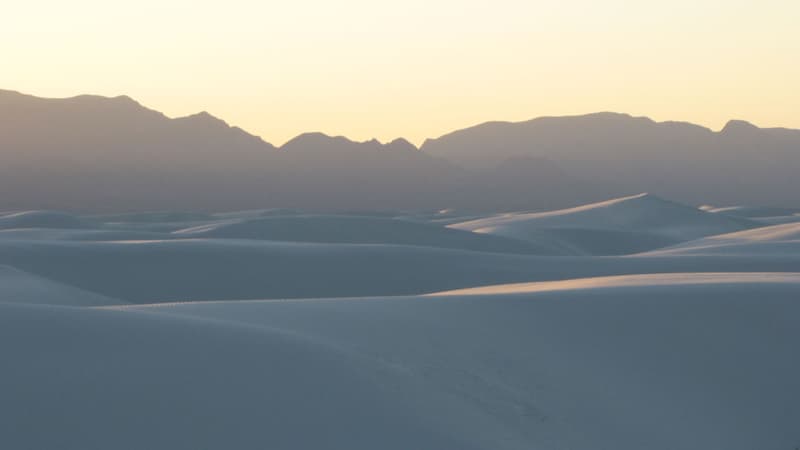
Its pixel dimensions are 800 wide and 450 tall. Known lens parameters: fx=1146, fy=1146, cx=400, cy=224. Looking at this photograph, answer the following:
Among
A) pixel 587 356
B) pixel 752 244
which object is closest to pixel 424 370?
pixel 587 356

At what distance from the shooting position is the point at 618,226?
2766 inches

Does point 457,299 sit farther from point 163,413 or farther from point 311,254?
point 311,254

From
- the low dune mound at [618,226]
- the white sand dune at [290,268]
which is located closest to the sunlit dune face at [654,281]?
the white sand dune at [290,268]

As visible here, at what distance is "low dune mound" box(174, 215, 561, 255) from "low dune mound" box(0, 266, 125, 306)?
22.5 metres

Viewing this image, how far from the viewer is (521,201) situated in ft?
629

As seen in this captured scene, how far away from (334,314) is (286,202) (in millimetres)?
167167

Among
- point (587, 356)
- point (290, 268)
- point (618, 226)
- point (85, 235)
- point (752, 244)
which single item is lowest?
point (618, 226)

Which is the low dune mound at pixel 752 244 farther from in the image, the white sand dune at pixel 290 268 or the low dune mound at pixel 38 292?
the low dune mound at pixel 38 292

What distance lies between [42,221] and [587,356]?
174 ft

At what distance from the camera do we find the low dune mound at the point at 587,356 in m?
9.23

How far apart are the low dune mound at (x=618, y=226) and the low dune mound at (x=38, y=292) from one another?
31.5m

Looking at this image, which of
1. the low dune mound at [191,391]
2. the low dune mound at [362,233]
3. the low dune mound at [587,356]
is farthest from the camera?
the low dune mound at [362,233]

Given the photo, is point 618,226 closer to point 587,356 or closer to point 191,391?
point 587,356

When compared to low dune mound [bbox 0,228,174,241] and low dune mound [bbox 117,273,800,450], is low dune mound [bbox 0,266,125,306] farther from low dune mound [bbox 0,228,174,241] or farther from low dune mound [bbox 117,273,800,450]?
low dune mound [bbox 0,228,174,241]
